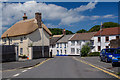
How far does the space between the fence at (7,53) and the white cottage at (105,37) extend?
3564 centimetres

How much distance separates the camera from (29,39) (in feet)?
147

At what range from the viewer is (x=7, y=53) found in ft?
78.1

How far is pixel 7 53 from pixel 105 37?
3922cm

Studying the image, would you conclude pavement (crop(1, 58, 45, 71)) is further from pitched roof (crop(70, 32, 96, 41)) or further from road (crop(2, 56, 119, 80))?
pitched roof (crop(70, 32, 96, 41))

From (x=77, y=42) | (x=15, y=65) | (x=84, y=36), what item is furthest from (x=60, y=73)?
→ (x=84, y=36)

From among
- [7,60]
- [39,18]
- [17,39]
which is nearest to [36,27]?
[39,18]

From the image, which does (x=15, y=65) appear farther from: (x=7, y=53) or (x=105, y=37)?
(x=105, y=37)

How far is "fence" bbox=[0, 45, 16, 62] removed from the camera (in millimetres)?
23000

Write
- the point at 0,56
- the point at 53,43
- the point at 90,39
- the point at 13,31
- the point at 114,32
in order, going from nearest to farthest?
the point at 0,56 → the point at 13,31 → the point at 114,32 → the point at 90,39 → the point at 53,43

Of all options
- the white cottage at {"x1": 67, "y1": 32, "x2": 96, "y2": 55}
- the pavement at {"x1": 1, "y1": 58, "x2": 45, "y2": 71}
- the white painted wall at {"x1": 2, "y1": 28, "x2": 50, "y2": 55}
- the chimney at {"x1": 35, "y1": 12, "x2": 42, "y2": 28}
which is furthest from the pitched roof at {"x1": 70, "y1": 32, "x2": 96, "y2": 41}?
the pavement at {"x1": 1, "y1": 58, "x2": 45, "y2": 71}

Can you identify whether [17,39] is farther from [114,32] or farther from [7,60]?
[114,32]

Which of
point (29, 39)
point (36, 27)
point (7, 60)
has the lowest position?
point (7, 60)

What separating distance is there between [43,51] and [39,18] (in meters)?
12.4

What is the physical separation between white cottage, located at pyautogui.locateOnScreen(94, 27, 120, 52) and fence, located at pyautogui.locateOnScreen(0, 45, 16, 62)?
3564 cm
